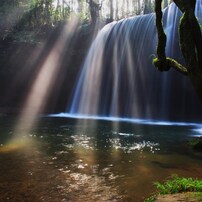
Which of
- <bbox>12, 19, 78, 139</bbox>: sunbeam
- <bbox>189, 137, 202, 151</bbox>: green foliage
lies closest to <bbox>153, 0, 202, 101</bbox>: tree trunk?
<bbox>189, 137, 202, 151</bbox>: green foliage

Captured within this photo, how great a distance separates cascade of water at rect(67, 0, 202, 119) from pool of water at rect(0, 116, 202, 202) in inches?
357

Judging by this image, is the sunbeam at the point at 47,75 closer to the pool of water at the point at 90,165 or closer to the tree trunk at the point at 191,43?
the pool of water at the point at 90,165

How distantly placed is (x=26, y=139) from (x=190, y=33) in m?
8.87

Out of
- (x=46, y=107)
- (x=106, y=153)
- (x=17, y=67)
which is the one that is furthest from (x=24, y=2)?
(x=106, y=153)

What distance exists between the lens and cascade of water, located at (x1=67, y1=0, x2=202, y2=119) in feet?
76.3

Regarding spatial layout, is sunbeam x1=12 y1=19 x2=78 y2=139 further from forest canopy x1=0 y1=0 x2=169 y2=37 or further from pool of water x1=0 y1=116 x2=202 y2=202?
pool of water x1=0 y1=116 x2=202 y2=202

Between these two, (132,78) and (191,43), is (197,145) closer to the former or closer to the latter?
(191,43)

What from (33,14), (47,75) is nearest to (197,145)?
(47,75)

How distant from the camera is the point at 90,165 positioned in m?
9.05

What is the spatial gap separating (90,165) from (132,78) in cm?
1763

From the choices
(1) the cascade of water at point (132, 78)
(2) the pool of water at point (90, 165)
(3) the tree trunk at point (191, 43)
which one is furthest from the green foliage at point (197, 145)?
(1) the cascade of water at point (132, 78)

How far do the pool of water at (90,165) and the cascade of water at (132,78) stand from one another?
906 cm

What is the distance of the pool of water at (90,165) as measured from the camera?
6746mm

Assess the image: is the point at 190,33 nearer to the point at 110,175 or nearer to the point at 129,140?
the point at 110,175
